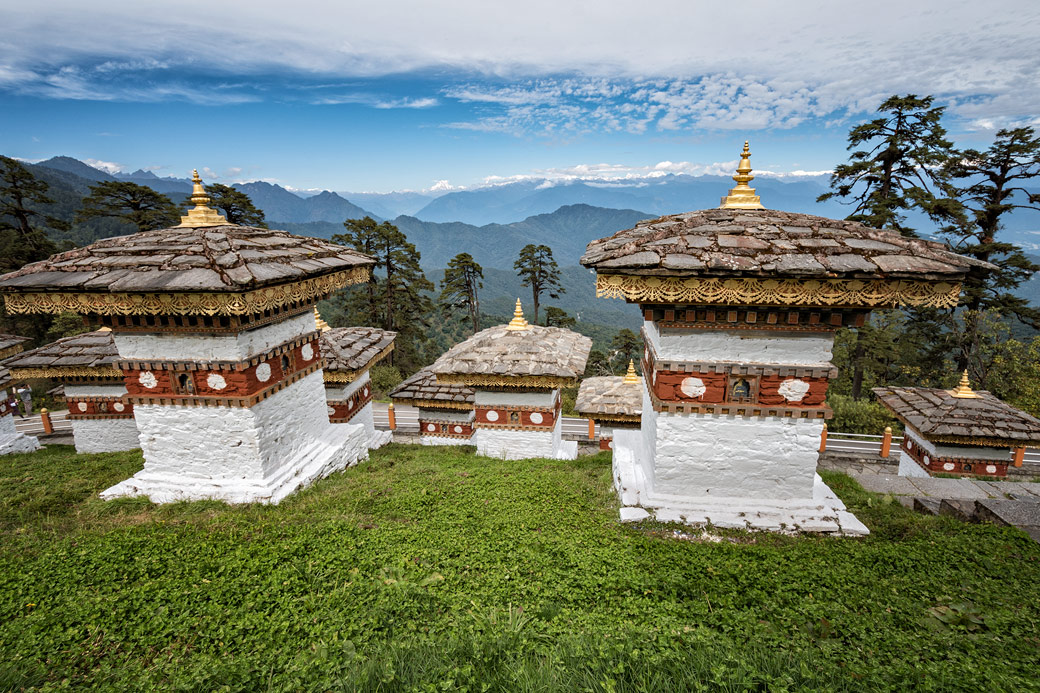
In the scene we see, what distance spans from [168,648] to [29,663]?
780 millimetres

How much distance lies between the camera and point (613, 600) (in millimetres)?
4039

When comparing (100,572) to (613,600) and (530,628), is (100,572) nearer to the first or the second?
(530,628)

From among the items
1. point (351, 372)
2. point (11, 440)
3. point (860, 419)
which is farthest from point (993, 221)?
point (11, 440)

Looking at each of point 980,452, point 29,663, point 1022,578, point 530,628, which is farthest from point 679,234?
point 980,452

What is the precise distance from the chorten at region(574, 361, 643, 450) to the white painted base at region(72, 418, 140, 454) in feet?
31.0

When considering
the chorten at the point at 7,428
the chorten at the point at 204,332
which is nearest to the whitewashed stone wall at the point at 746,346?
the chorten at the point at 204,332

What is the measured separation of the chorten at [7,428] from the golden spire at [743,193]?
13952mm

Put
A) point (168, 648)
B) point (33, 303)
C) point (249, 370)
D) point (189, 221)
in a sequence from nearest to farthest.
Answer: point (168, 648) → point (33, 303) → point (249, 370) → point (189, 221)

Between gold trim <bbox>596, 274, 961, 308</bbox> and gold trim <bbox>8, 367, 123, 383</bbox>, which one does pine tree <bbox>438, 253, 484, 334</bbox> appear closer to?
gold trim <bbox>8, 367, 123, 383</bbox>

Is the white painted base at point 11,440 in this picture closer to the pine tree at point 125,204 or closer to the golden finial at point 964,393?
the pine tree at point 125,204

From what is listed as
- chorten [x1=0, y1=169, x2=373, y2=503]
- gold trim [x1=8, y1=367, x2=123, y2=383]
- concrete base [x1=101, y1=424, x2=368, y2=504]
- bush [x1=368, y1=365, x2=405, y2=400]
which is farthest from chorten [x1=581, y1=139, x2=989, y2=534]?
bush [x1=368, y1=365, x2=405, y2=400]

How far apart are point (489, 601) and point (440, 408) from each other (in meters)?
7.46

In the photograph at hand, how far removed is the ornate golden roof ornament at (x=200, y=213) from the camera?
6527 millimetres

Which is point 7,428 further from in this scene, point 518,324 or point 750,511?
point 750,511
